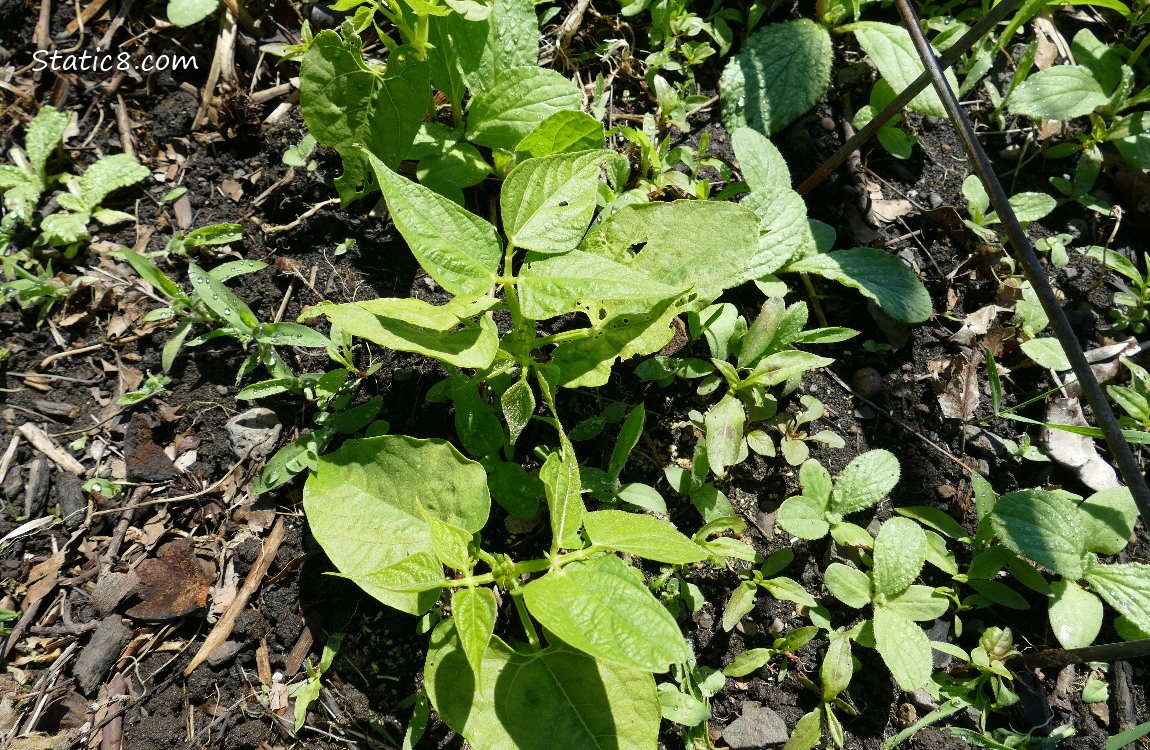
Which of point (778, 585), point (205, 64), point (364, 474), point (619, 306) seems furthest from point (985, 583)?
point (205, 64)

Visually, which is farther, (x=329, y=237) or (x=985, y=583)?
(x=329, y=237)

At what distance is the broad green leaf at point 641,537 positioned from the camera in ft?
5.16

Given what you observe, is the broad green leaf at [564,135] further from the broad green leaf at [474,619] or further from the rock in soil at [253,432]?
the broad green leaf at [474,619]

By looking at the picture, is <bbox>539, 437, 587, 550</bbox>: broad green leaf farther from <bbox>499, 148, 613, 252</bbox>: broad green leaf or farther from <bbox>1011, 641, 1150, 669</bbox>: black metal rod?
<bbox>1011, 641, 1150, 669</bbox>: black metal rod

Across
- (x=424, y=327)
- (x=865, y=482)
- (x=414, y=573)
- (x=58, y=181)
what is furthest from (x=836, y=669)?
(x=58, y=181)

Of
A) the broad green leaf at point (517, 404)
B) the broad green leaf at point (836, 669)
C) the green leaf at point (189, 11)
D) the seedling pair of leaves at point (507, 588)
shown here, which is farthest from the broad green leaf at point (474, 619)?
the green leaf at point (189, 11)

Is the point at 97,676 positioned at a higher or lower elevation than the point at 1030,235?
lower

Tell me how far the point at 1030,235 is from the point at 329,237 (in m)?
2.67

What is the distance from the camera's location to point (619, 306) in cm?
192

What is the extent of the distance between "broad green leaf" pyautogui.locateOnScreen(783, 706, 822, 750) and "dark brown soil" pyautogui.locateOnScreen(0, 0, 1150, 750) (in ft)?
0.17

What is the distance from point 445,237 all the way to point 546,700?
117cm

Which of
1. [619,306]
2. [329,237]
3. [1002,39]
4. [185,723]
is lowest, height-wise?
[185,723]

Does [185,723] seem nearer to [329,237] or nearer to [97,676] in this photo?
[97,676]

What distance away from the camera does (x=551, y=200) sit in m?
1.76
